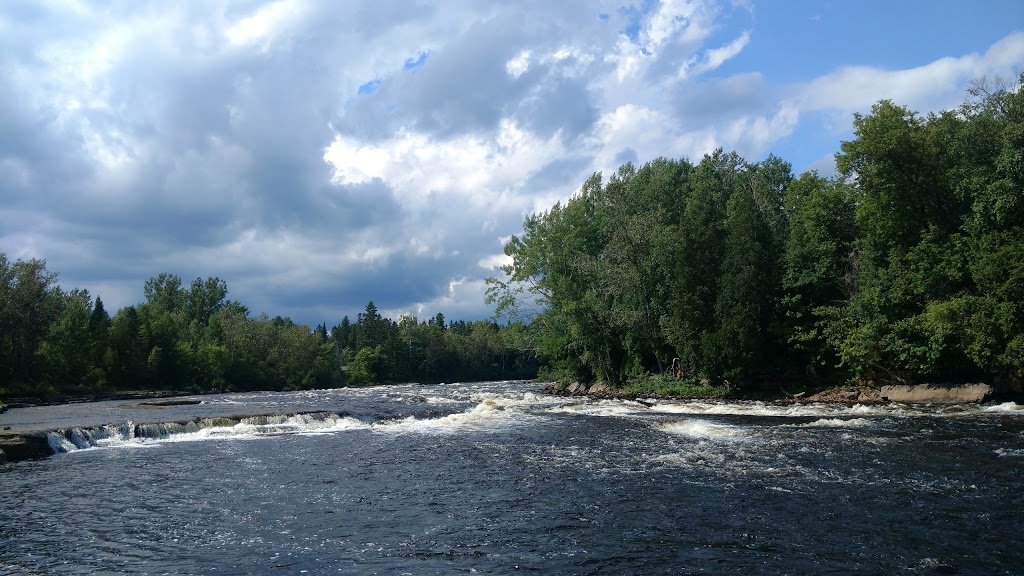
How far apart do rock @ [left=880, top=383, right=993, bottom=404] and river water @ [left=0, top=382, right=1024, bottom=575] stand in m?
7.66

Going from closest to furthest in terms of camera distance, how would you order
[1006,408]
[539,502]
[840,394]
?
[539,502]
[1006,408]
[840,394]

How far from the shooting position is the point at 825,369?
45.7 meters

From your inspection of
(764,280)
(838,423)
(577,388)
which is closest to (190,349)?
(577,388)

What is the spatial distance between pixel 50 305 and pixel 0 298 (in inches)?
303

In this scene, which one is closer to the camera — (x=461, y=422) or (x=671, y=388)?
(x=461, y=422)

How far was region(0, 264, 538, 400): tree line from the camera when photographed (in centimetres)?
6688

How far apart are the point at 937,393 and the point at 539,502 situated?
33.2 meters

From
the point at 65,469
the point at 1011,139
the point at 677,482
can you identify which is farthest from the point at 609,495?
the point at 1011,139

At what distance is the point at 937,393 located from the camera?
3747cm

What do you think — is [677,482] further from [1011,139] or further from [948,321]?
[1011,139]

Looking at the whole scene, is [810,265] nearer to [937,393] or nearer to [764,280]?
[764,280]

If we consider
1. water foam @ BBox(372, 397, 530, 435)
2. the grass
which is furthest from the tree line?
water foam @ BBox(372, 397, 530, 435)

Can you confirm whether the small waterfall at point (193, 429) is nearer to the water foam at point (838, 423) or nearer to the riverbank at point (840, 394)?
the water foam at point (838, 423)

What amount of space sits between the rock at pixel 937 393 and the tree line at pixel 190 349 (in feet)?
111
